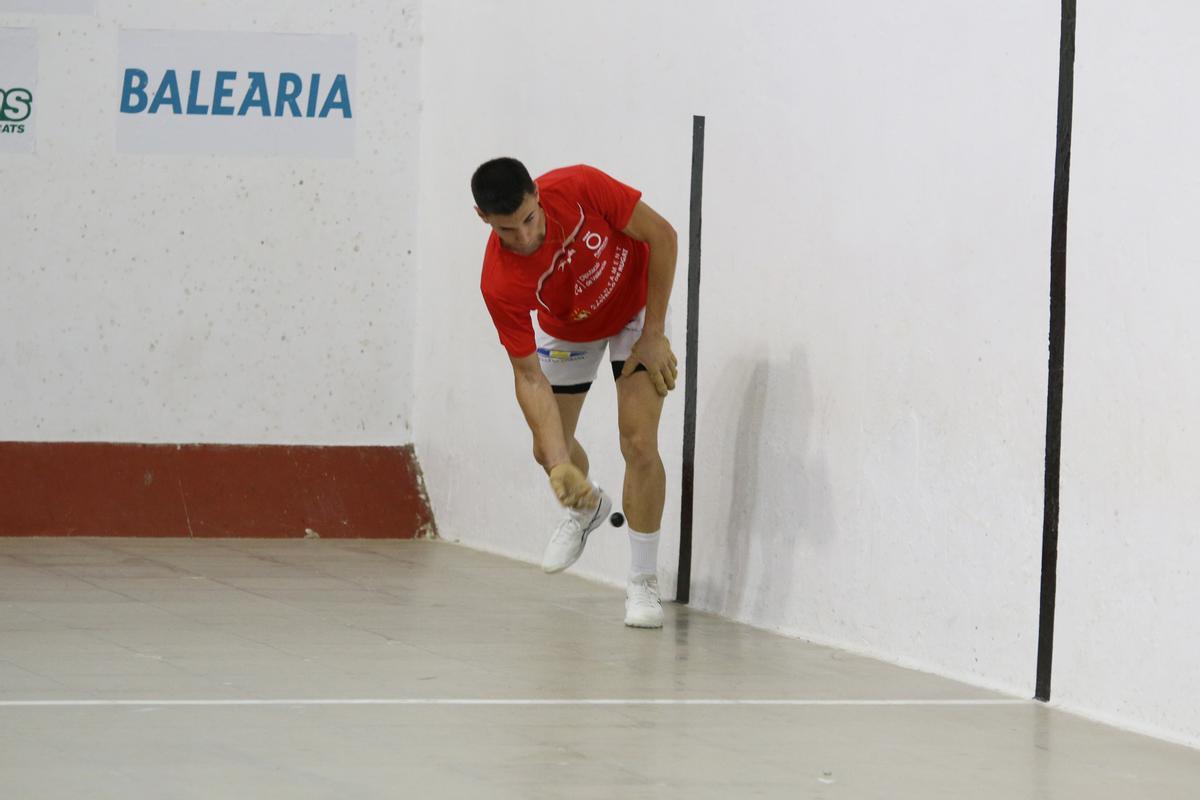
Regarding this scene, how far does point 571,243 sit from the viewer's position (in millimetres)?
4652

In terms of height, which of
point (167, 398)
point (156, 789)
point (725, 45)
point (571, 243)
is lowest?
point (156, 789)

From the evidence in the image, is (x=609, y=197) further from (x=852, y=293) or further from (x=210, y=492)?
(x=210, y=492)

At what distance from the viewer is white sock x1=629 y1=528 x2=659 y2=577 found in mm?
4938

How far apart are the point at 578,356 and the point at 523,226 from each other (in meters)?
0.78

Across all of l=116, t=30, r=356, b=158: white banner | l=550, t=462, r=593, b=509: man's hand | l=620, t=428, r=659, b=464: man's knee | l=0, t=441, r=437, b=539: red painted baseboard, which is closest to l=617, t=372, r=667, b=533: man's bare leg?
l=620, t=428, r=659, b=464: man's knee

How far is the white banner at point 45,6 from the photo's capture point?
22.9 ft

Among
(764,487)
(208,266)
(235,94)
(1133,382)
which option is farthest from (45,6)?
(1133,382)

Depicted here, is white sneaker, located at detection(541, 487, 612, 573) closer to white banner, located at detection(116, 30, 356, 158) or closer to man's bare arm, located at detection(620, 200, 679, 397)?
man's bare arm, located at detection(620, 200, 679, 397)

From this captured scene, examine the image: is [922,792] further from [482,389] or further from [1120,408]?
[482,389]

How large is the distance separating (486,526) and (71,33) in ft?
8.41

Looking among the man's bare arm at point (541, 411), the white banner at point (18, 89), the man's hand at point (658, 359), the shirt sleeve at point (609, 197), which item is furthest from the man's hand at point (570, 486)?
the white banner at point (18, 89)

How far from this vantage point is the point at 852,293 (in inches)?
180

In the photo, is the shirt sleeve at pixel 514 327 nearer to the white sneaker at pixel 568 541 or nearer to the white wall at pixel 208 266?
the white sneaker at pixel 568 541

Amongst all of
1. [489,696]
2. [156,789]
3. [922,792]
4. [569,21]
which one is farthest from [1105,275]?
[569,21]
